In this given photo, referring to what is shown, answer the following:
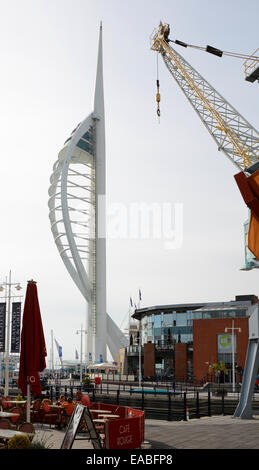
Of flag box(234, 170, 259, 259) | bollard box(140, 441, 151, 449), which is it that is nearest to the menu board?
bollard box(140, 441, 151, 449)

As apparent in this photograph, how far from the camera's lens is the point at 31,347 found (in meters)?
15.7

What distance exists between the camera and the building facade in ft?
186

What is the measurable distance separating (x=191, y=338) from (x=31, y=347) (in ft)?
184

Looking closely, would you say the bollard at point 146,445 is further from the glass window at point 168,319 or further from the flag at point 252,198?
the glass window at point 168,319

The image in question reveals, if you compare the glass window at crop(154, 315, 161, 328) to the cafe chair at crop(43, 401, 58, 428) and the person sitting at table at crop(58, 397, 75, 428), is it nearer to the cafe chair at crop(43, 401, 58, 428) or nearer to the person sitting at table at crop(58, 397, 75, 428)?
the cafe chair at crop(43, 401, 58, 428)

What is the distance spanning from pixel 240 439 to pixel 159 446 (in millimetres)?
2333

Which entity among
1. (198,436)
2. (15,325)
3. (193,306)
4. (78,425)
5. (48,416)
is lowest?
(48,416)

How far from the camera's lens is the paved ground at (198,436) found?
13359mm

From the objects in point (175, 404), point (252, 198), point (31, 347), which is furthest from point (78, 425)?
point (175, 404)

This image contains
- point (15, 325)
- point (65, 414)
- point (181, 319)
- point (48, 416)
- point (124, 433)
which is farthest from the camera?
point (181, 319)

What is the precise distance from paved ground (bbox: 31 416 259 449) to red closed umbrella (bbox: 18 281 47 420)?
5.12 ft

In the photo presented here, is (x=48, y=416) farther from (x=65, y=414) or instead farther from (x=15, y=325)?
(x=15, y=325)
